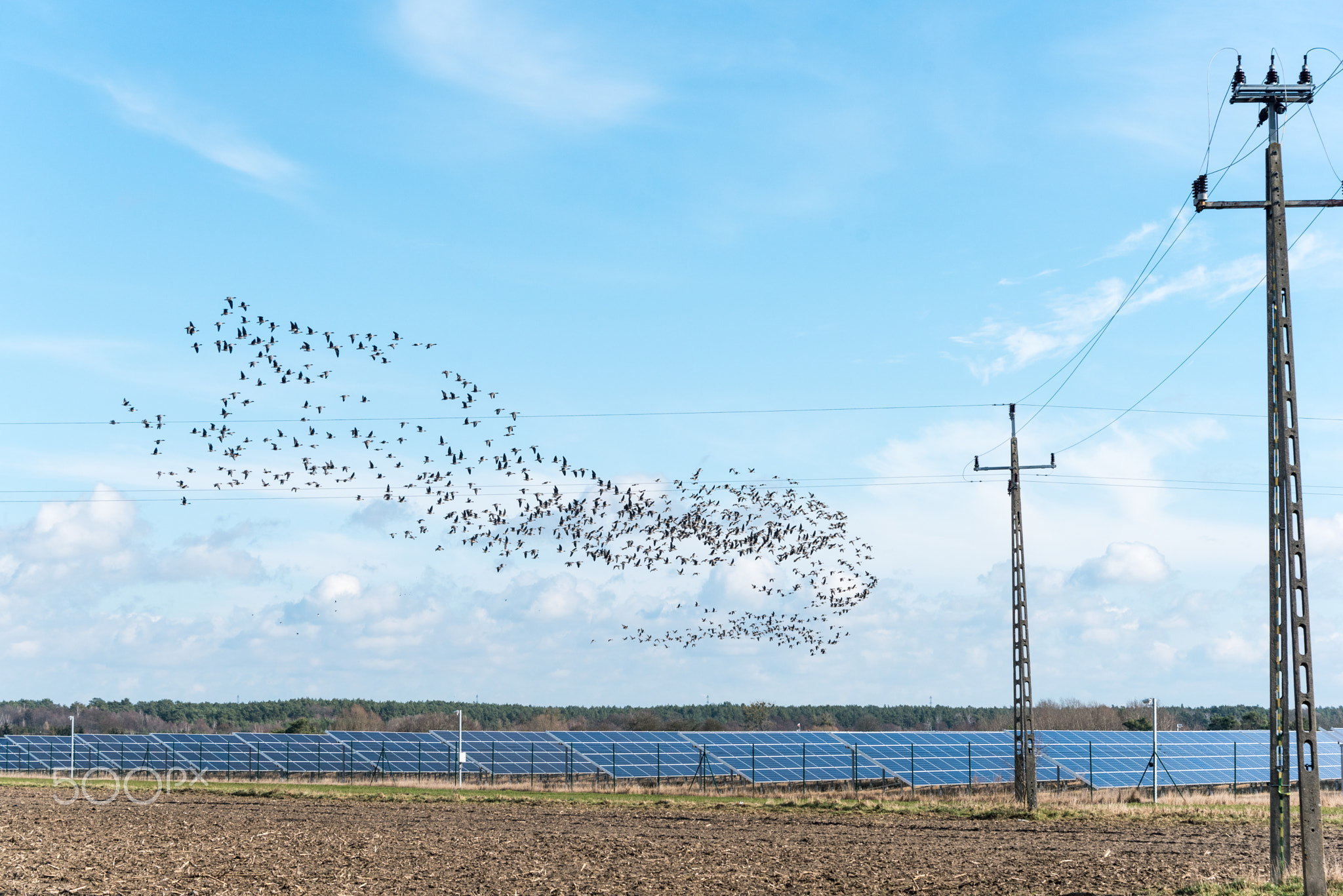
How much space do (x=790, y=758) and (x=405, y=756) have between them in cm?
2087

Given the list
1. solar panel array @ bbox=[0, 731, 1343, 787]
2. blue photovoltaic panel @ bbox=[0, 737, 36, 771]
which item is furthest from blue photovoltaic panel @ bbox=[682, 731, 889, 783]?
blue photovoltaic panel @ bbox=[0, 737, 36, 771]

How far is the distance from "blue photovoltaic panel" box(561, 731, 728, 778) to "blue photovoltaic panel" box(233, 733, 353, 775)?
11825 mm

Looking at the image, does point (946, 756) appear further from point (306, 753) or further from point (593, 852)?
point (593, 852)

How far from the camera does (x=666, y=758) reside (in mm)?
57281

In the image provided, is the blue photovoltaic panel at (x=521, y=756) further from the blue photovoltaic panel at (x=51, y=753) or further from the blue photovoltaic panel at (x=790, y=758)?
the blue photovoltaic panel at (x=51, y=753)

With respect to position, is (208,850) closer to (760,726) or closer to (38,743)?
(38,743)

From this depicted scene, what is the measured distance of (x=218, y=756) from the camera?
67.8 meters

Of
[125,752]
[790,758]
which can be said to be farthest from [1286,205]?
[125,752]

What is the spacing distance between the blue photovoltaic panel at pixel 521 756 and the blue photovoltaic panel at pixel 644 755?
0.79m

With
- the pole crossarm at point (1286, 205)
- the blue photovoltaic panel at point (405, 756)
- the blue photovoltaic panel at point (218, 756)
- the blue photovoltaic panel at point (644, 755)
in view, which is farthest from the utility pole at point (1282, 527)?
the blue photovoltaic panel at point (218, 756)

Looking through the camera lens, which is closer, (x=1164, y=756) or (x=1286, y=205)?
(x=1286, y=205)

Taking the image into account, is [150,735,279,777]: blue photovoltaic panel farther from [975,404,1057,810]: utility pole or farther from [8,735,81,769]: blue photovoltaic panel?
[975,404,1057,810]: utility pole

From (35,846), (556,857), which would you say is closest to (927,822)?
(556,857)

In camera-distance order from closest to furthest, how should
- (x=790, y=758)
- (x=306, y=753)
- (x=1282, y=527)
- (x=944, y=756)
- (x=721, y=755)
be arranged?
(x=1282, y=527)
(x=790, y=758)
(x=944, y=756)
(x=721, y=755)
(x=306, y=753)
